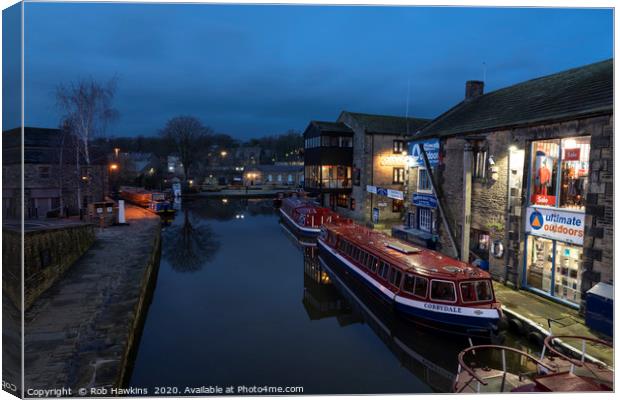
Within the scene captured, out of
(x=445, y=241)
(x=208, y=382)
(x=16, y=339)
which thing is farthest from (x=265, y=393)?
(x=445, y=241)

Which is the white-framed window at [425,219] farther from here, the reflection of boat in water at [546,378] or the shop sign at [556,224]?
the reflection of boat in water at [546,378]

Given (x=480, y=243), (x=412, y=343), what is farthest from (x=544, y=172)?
(x=412, y=343)

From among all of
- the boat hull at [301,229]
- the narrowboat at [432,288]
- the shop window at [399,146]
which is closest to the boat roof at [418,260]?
the narrowboat at [432,288]

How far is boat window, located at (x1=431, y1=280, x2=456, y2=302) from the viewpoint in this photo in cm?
1241

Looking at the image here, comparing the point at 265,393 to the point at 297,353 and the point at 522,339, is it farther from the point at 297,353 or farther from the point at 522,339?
the point at 522,339

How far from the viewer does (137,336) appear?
500 inches

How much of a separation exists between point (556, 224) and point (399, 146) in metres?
22.7

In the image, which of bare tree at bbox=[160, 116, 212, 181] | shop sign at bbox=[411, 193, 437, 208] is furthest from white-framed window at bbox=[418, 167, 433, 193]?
bare tree at bbox=[160, 116, 212, 181]

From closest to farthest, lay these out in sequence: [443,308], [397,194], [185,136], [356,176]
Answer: [443,308] → [397,194] → [356,176] → [185,136]

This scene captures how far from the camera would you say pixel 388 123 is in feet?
119

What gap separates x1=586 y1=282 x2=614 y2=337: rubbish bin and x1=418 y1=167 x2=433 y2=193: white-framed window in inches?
470

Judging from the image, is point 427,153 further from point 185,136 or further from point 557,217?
point 185,136

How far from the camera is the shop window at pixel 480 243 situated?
17109 mm

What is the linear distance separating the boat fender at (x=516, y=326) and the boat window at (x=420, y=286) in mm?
2895
